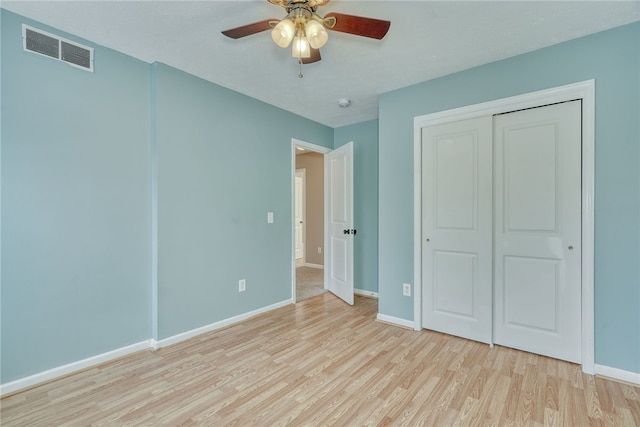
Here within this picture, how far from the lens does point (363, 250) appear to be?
416cm

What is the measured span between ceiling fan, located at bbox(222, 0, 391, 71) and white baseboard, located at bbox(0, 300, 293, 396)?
8.15ft

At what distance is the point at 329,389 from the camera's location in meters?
1.95

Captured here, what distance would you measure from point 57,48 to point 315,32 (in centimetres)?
190

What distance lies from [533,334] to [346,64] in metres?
2.69

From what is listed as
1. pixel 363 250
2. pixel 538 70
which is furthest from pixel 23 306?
pixel 538 70

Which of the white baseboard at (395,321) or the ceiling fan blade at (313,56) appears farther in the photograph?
the white baseboard at (395,321)

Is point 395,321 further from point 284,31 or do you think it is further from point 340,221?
point 284,31

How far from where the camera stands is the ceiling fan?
157 cm

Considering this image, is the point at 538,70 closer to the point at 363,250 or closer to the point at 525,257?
the point at 525,257

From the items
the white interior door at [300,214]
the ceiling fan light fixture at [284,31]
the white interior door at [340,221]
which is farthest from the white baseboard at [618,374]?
the white interior door at [300,214]

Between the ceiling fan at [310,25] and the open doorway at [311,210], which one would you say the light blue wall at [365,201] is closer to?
the open doorway at [311,210]

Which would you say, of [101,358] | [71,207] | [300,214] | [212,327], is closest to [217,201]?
[71,207]

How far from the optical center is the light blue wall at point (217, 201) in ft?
8.54

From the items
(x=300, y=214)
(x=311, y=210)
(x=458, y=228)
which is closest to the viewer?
(x=458, y=228)
